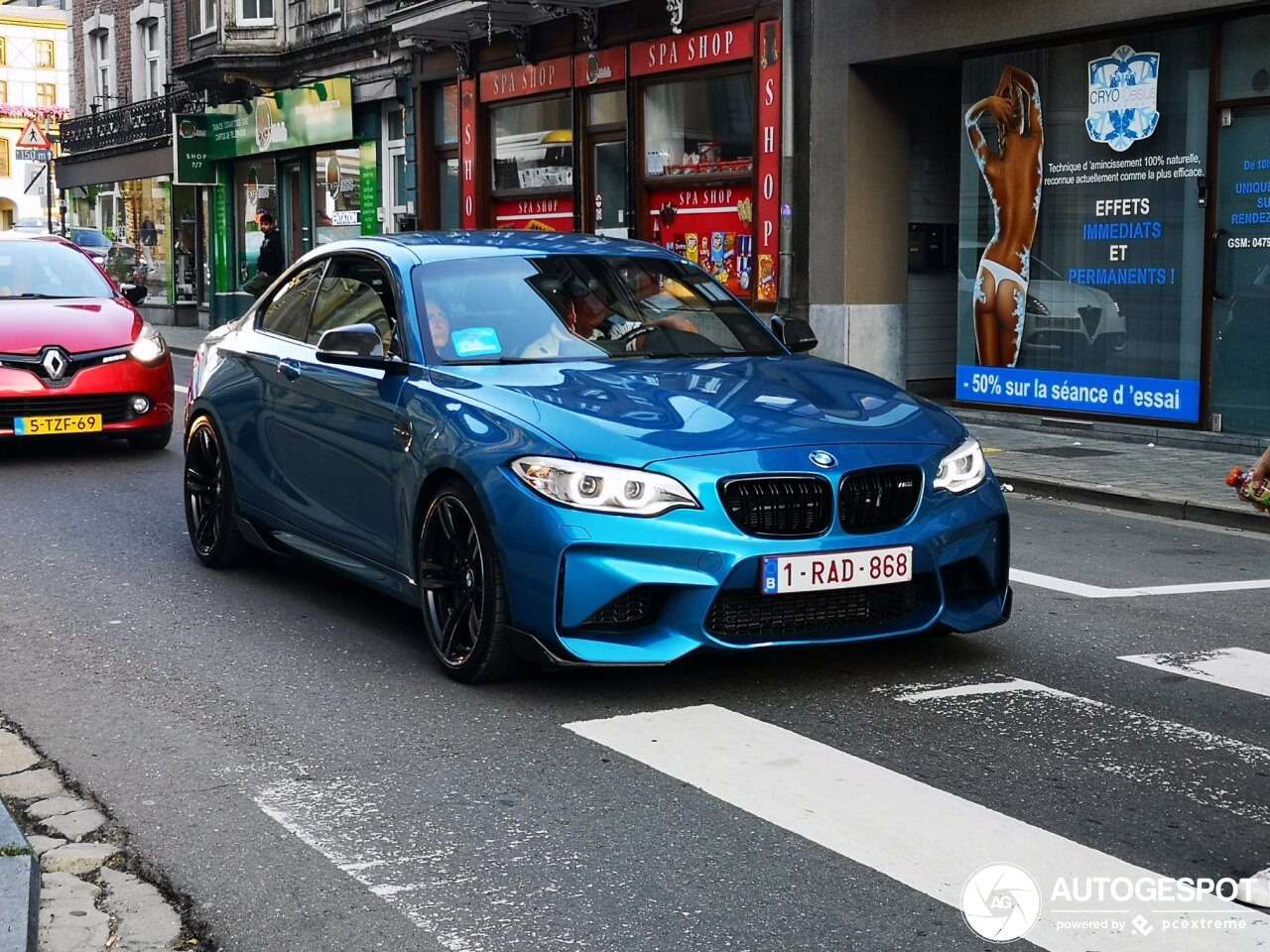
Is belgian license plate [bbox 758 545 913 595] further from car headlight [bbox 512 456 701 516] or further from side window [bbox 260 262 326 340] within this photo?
side window [bbox 260 262 326 340]

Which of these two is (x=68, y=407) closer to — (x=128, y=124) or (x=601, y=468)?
(x=601, y=468)

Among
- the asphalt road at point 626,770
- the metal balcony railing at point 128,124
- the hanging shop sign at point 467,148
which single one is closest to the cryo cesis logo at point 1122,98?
the asphalt road at point 626,770

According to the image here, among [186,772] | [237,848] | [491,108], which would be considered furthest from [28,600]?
[491,108]

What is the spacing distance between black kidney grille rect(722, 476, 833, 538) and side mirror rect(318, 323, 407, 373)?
5.24 feet

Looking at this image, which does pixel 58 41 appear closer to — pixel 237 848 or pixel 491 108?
pixel 491 108

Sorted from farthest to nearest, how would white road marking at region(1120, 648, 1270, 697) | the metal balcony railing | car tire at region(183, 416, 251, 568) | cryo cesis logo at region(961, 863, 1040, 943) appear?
the metal balcony railing, car tire at region(183, 416, 251, 568), white road marking at region(1120, 648, 1270, 697), cryo cesis logo at region(961, 863, 1040, 943)

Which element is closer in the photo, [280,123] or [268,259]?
[268,259]

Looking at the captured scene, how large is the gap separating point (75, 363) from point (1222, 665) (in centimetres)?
853

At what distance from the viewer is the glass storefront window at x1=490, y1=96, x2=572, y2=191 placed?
22.9m

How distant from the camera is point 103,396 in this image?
12273mm

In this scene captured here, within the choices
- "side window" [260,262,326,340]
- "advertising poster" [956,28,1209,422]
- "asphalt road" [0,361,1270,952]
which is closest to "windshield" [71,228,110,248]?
"advertising poster" [956,28,1209,422]

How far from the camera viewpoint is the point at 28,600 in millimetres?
7582

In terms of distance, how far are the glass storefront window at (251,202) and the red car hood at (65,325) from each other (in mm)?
19018

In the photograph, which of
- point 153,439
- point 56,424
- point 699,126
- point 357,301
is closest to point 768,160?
point 699,126
